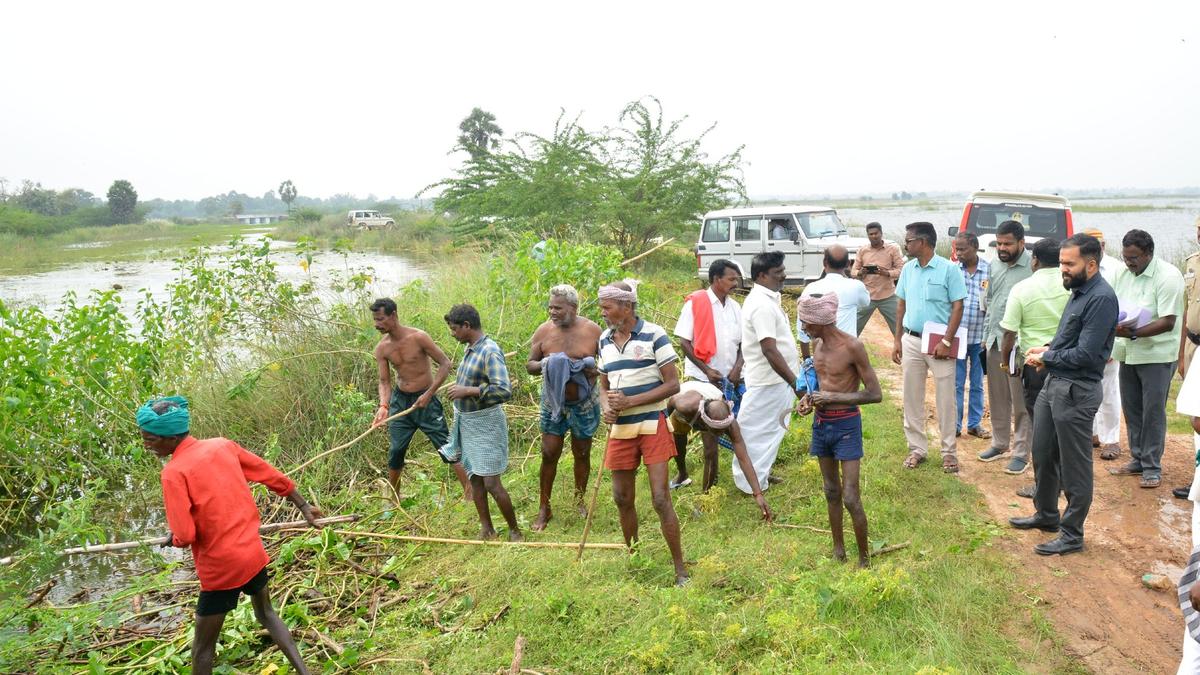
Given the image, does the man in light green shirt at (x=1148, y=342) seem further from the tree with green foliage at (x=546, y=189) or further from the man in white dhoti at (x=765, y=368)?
the tree with green foliage at (x=546, y=189)

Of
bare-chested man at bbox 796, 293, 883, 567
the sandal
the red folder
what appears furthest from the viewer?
the red folder

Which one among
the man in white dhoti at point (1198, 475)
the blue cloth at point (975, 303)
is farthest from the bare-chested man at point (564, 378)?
the man in white dhoti at point (1198, 475)

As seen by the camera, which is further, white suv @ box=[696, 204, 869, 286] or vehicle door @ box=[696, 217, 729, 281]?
vehicle door @ box=[696, 217, 729, 281]

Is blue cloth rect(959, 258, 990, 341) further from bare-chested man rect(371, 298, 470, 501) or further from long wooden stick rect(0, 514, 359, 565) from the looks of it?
long wooden stick rect(0, 514, 359, 565)

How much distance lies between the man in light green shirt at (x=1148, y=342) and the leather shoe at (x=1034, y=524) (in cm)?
116

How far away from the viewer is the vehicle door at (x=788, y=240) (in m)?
14.4

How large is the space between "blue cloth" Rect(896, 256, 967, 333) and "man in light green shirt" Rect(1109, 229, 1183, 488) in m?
1.05

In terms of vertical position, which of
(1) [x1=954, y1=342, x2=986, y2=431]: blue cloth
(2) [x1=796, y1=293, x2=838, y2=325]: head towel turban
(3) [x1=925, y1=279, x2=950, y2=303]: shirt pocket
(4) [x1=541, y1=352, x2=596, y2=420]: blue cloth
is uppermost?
(2) [x1=796, y1=293, x2=838, y2=325]: head towel turban

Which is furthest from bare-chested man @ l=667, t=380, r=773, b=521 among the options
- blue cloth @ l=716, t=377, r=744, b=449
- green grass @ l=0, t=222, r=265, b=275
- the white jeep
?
the white jeep

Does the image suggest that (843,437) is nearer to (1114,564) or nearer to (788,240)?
(1114,564)

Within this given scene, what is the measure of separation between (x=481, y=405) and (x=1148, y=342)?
457 cm

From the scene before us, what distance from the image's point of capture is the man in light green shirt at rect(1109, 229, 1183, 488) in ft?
16.9

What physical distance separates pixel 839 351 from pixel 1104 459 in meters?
3.19

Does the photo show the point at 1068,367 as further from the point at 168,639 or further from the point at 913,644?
the point at 168,639
